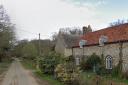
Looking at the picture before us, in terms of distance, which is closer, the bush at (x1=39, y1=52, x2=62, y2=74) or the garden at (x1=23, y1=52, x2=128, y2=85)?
the garden at (x1=23, y1=52, x2=128, y2=85)

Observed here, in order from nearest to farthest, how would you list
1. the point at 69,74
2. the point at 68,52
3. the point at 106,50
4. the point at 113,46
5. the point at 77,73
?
the point at 77,73, the point at 69,74, the point at 113,46, the point at 106,50, the point at 68,52

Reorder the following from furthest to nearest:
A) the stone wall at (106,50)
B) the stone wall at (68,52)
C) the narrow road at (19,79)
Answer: the stone wall at (68,52) < the stone wall at (106,50) < the narrow road at (19,79)

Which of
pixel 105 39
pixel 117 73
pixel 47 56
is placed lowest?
pixel 117 73

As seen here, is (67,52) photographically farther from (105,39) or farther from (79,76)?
(79,76)

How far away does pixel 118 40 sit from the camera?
112 ft

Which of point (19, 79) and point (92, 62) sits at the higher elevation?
point (92, 62)

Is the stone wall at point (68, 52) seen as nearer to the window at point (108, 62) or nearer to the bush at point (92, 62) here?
the bush at point (92, 62)

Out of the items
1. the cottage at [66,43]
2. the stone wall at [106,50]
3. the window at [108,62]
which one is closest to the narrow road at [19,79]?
the window at [108,62]

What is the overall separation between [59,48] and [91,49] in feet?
69.2

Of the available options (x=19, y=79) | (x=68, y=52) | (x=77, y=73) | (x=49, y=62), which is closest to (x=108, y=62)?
(x=49, y=62)

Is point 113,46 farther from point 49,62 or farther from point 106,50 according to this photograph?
point 49,62

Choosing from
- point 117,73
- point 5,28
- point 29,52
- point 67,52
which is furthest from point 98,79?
point 29,52

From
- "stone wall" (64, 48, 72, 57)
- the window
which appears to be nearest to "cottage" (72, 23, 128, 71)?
the window

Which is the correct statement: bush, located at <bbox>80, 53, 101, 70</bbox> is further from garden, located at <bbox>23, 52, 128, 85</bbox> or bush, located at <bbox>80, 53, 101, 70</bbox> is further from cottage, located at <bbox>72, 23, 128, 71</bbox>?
cottage, located at <bbox>72, 23, 128, 71</bbox>
